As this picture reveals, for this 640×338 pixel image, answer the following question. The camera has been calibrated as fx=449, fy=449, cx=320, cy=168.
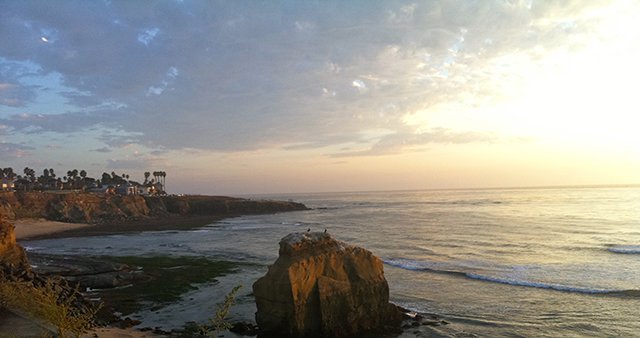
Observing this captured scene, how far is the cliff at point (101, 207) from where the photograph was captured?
79688mm

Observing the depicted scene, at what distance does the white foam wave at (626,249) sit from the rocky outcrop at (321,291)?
27467mm

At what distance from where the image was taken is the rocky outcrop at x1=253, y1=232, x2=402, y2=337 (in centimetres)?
1409

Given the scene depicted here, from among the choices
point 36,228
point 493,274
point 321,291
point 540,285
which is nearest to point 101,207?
point 36,228

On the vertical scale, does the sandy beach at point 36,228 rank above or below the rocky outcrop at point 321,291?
below

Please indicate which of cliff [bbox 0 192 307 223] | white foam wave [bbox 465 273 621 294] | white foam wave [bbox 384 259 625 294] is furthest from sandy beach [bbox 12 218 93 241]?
white foam wave [bbox 465 273 621 294]

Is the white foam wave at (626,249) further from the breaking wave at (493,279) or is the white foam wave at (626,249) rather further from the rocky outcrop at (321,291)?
the rocky outcrop at (321,291)

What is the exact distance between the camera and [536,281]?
80.5 feet

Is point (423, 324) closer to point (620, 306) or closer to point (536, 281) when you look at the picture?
point (620, 306)

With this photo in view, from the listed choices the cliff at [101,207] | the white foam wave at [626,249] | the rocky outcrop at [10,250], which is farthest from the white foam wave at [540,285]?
the cliff at [101,207]

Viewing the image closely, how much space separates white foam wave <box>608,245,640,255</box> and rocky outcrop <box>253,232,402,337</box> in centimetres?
2747

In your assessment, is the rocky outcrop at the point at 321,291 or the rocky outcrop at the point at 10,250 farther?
the rocky outcrop at the point at 10,250

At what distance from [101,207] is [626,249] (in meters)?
88.1

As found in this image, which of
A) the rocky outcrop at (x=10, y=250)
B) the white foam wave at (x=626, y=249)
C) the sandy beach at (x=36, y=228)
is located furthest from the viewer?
the sandy beach at (x=36, y=228)

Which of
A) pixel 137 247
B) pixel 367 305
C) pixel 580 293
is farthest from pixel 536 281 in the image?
pixel 137 247
